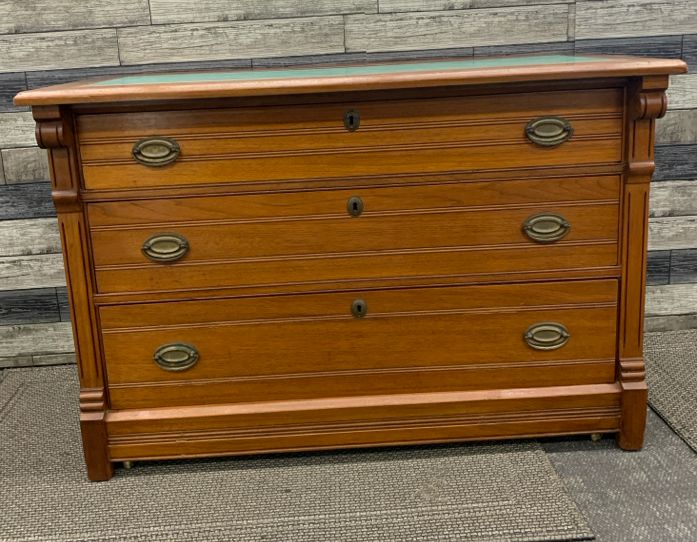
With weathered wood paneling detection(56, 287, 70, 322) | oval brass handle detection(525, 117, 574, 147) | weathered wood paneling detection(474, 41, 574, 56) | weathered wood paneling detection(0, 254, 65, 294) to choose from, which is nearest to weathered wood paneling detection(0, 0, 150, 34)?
weathered wood paneling detection(0, 254, 65, 294)

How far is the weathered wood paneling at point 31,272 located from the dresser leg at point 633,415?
1.94 meters

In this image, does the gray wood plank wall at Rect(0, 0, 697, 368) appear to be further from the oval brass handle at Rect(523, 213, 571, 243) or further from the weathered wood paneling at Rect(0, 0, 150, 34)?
the oval brass handle at Rect(523, 213, 571, 243)

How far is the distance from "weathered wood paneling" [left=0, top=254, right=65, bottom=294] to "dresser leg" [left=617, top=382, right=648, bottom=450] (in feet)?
6.35

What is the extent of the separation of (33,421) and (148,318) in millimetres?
712

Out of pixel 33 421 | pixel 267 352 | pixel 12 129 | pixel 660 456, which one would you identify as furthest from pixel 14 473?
pixel 660 456

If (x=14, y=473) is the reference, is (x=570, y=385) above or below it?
above

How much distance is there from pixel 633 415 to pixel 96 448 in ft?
4.65

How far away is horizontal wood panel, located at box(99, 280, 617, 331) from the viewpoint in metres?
1.80

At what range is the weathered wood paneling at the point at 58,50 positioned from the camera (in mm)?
2352

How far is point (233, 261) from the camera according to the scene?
1776 mm

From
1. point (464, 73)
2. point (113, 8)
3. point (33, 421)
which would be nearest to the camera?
point (464, 73)

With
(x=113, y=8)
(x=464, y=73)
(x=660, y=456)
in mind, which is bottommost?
(x=660, y=456)

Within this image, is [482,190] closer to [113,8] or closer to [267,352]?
[267,352]

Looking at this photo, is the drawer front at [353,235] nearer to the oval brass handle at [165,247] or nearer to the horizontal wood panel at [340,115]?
the oval brass handle at [165,247]
